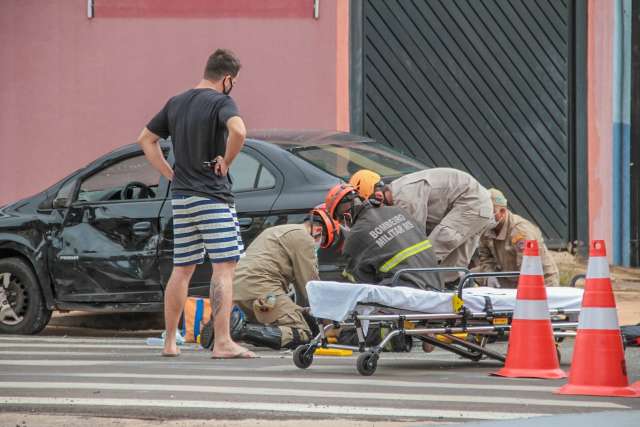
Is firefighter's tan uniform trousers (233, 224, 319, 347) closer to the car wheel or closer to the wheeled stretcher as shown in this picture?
the wheeled stretcher

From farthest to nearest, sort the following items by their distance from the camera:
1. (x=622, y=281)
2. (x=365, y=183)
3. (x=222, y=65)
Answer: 1. (x=622, y=281)
2. (x=365, y=183)
3. (x=222, y=65)

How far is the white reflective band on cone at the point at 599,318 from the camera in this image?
6.99m

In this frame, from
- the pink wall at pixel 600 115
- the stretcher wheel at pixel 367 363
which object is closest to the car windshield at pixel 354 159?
the stretcher wheel at pixel 367 363

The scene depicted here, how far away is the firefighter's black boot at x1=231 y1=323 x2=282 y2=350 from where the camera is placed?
9812 mm

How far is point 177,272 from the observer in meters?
9.10

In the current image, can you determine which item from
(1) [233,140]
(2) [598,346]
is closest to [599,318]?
(2) [598,346]

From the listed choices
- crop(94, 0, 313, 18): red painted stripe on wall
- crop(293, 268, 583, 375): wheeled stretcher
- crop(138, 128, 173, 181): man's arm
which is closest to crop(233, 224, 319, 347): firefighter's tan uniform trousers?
crop(138, 128, 173, 181): man's arm

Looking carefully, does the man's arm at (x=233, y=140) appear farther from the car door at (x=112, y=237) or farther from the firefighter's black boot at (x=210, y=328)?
the car door at (x=112, y=237)

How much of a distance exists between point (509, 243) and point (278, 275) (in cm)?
170

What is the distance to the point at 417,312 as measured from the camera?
806cm

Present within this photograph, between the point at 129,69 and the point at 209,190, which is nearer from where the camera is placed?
the point at 209,190

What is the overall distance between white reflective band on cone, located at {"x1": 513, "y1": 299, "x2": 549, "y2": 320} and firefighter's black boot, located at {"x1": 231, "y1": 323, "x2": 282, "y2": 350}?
2.58 meters

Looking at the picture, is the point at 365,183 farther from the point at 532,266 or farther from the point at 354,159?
the point at 532,266

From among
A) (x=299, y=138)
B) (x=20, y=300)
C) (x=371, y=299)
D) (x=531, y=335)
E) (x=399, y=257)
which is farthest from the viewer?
(x=20, y=300)
